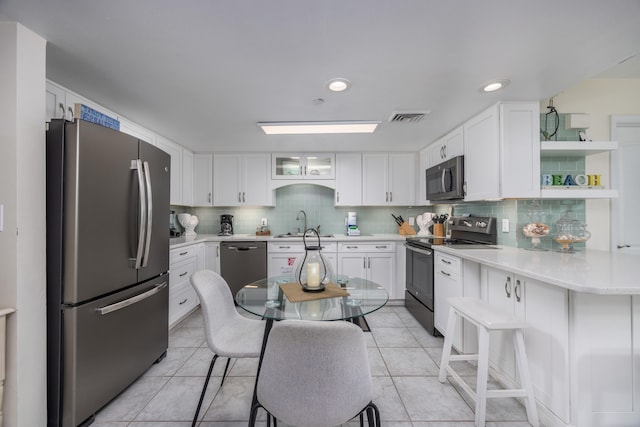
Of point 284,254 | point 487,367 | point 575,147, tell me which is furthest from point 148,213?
point 575,147

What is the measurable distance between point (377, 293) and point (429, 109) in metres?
1.78

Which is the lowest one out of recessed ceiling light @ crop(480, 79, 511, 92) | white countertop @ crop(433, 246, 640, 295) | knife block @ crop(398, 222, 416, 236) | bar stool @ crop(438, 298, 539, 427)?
bar stool @ crop(438, 298, 539, 427)

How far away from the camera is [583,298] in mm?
1315

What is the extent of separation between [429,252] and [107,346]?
2.79 meters

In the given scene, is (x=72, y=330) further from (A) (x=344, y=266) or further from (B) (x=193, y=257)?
(A) (x=344, y=266)

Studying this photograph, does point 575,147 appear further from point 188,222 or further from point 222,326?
point 188,222

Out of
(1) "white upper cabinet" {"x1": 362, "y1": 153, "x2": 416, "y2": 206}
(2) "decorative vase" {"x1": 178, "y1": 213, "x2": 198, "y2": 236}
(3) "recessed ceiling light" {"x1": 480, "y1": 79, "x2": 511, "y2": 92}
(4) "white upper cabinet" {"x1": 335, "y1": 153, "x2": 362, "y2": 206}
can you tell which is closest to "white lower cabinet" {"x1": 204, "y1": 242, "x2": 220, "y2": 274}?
(2) "decorative vase" {"x1": 178, "y1": 213, "x2": 198, "y2": 236}

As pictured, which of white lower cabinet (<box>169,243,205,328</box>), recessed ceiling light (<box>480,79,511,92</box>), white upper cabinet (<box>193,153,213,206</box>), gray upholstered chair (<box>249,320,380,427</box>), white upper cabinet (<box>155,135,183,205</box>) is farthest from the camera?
white upper cabinet (<box>193,153,213,206</box>)

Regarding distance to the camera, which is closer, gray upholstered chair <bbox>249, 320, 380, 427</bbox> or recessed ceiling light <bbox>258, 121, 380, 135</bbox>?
gray upholstered chair <bbox>249, 320, 380, 427</bbox>

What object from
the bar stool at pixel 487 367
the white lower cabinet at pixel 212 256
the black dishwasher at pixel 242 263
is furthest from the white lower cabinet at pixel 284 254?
the bar stool at pixel 487 367

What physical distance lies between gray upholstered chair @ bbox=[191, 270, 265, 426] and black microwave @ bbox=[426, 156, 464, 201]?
91.2 inches

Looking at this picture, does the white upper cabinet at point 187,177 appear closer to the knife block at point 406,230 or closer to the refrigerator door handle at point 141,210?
the refrigerator door handle at point 141,210

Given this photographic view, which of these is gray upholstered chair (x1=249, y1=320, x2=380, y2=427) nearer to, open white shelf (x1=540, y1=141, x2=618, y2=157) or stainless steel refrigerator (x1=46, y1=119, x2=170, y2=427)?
stainless steel refrigerator (x1=46, y1=119, x2=170, y2=427)

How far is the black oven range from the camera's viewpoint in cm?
261
